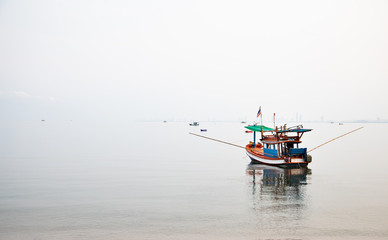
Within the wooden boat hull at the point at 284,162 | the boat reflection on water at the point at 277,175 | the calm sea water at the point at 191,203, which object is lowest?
the calm sea water at the point at 191,203

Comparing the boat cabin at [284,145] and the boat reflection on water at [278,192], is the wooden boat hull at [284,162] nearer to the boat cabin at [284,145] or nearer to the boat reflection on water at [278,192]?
the boat cabin at [284,145]

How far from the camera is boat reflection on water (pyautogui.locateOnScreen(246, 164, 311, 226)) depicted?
1073 inches

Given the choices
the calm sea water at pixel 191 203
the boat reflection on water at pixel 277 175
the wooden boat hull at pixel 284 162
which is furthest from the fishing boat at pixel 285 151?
the calm sea water at pixel 191 203

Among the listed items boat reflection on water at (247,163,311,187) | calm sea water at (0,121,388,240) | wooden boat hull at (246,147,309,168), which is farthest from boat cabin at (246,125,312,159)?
calm sea water at (0,121,388,240)

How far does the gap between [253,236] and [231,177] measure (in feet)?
82.1

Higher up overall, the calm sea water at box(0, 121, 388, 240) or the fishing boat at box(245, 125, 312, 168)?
the fishing boat at box(245, 125, 312, 168)

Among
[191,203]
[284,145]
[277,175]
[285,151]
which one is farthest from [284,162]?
[191,203]

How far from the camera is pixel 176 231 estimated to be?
2348cm

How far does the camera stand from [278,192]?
3625 centimetres

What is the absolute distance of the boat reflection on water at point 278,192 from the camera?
89.4 feet

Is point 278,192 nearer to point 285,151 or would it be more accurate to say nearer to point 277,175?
point 277,175

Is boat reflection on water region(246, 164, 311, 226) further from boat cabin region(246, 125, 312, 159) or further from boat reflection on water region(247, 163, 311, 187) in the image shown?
boat cabin region(246, 125, 312, 159)

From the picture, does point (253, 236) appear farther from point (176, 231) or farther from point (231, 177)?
point (231, 177)

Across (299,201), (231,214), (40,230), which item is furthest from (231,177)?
(40,230)
